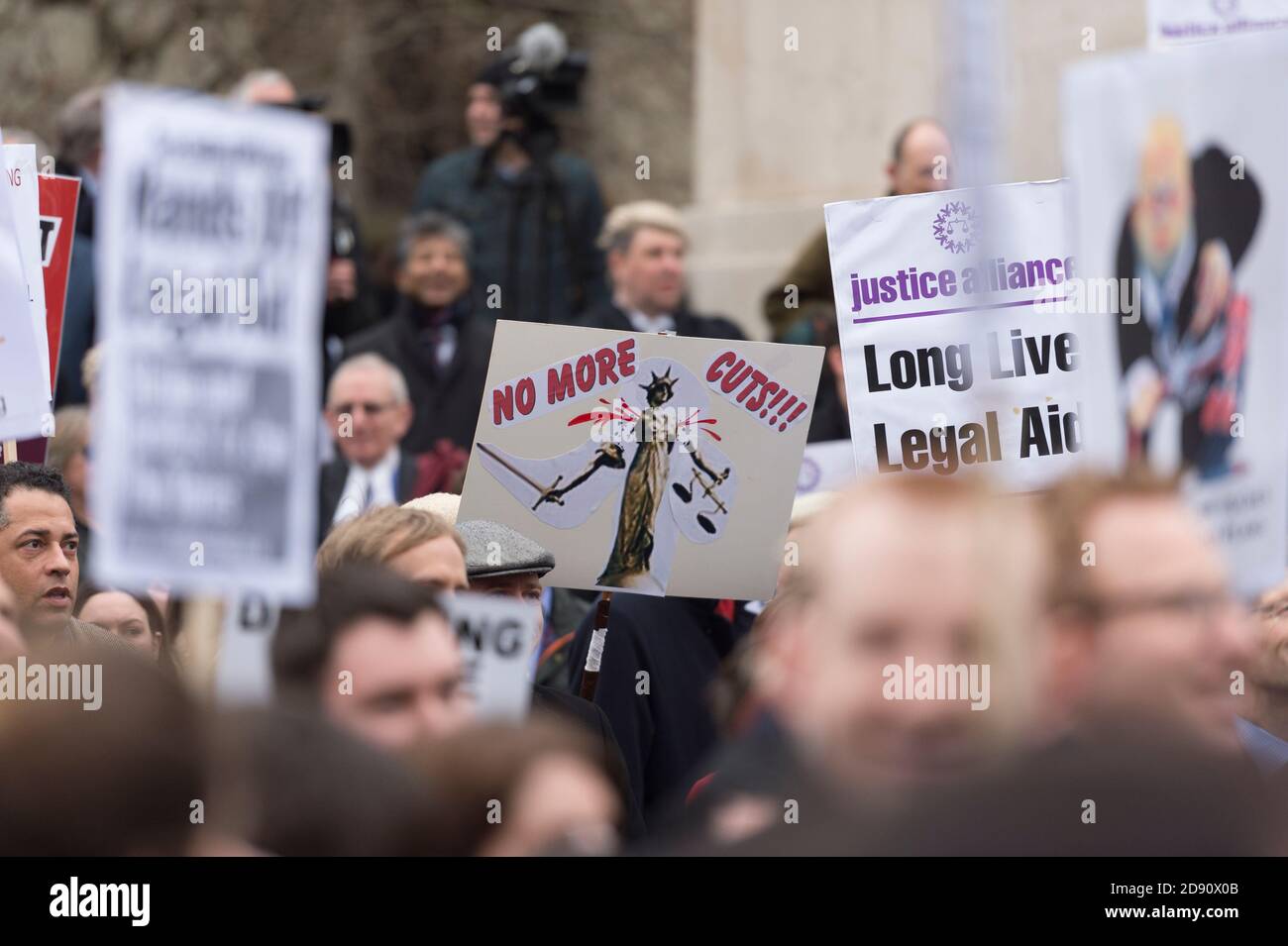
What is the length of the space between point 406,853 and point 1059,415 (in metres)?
3.54

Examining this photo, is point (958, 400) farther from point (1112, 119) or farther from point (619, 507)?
point (1112, 119)

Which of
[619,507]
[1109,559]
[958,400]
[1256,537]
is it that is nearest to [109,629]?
[619,507]

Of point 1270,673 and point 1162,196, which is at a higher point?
point 1162,196

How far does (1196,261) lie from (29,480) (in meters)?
2.71

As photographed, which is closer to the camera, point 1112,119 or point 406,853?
point 406,853

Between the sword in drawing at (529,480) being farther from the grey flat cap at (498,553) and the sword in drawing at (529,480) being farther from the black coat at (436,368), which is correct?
the black coat at (436,368)

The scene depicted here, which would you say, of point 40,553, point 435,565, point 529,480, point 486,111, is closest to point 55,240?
point 40,553

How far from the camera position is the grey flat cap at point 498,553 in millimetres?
4832

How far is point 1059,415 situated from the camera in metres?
5.82

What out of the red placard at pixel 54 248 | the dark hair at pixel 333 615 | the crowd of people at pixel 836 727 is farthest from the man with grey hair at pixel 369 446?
the dark hair at pixel 333 615

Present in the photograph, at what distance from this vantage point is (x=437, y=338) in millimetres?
8258

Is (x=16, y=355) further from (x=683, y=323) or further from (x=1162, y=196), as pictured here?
(x=683, y=323)

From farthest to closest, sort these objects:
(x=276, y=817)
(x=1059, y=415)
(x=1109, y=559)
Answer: (x=1059, y=415)
(x=1109, y=559)
(x=276, y=817)

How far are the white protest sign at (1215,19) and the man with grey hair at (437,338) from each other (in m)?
A: 2.65
